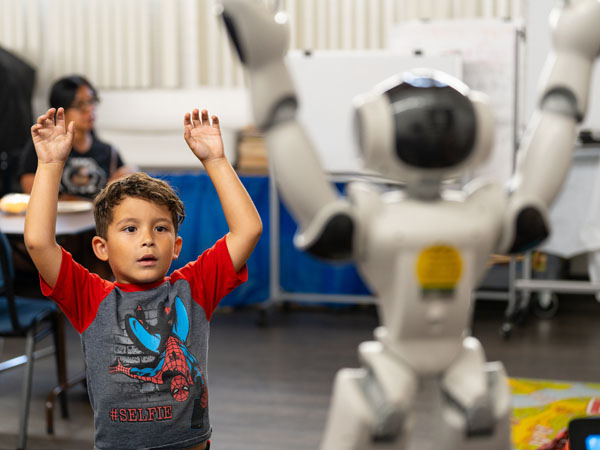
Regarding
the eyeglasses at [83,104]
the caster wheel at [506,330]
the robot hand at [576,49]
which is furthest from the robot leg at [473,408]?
the caster wheel at [506,330]

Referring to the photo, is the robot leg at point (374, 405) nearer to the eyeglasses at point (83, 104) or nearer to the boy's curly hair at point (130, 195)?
the boy's curly hair at point (130, 195)

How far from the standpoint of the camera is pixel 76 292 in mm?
1293

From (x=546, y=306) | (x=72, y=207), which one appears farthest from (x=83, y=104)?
(x=546, y=306)

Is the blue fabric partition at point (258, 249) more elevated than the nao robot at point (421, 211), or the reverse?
the nao robot at point (421, 211)

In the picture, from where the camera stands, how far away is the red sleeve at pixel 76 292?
1267 mm

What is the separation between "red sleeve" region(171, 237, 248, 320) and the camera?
4.40 feet

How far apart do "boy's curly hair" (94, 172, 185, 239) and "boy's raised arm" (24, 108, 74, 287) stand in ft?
0.38

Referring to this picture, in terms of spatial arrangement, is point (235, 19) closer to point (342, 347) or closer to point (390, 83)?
point (390, 83)

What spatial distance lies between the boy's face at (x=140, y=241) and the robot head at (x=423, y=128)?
0.49 m

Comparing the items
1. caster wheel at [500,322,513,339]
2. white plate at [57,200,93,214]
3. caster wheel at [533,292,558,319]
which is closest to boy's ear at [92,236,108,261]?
white plate at [57,200,93,214]

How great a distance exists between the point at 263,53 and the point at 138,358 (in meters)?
0.60

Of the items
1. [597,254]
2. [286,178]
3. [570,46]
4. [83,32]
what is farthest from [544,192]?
[83,32]

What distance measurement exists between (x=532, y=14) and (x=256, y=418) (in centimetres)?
241

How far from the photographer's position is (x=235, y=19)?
87 centimetres
